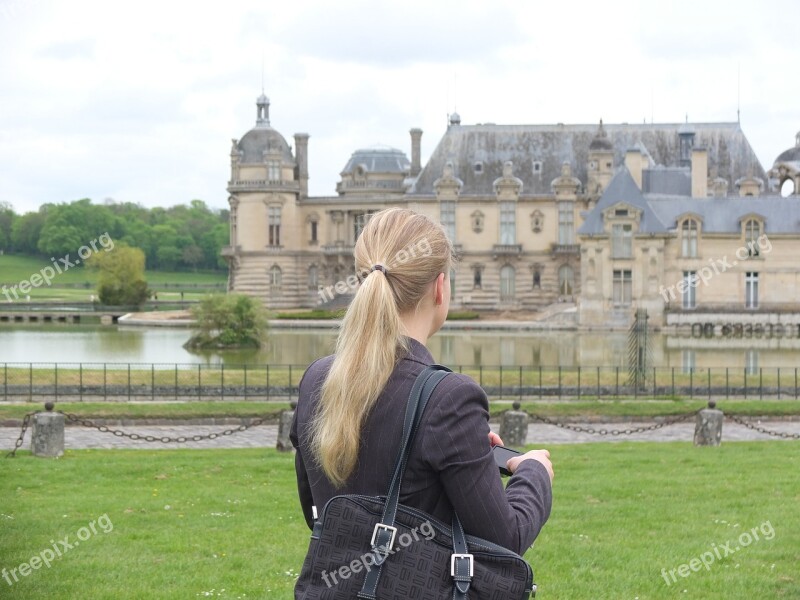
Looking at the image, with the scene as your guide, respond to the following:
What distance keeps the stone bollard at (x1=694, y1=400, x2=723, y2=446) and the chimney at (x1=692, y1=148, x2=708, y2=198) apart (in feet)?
132

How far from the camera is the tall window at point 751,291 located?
5321 centimetres

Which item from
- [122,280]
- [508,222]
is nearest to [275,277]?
[122,280]

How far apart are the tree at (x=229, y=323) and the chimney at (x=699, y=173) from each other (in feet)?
75.7

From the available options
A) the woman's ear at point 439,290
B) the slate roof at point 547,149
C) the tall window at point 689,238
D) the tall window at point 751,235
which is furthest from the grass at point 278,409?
the slate roof at point 547,149

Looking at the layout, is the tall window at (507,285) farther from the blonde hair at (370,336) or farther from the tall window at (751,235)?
the blonde hair at (370,336)

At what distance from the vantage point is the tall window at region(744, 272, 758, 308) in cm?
5321

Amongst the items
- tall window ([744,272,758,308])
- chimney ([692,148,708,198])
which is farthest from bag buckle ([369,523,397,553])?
chimney ([692,148,708,198])

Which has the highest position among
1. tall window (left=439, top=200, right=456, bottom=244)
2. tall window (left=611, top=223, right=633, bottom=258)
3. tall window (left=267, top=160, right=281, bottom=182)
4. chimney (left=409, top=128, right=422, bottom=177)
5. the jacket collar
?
chimney (left=409, top=128, right=422, bottom=177)

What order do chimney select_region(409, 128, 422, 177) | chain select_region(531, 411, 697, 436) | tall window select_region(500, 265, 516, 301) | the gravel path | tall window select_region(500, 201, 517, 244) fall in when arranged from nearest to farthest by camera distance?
the gravel path < chain select_region(531, 411, 697, 436) < tall window select_region(500, 201, 517, 244) < tall window select_region(500, 265, 516, 301) < chimney select_region(409, 128, 422, 177)

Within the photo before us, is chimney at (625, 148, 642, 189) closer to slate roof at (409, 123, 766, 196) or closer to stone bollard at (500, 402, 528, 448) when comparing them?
slate roof at (409, 123, 766, 196)

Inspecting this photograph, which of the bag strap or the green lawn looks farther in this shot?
the green lawn

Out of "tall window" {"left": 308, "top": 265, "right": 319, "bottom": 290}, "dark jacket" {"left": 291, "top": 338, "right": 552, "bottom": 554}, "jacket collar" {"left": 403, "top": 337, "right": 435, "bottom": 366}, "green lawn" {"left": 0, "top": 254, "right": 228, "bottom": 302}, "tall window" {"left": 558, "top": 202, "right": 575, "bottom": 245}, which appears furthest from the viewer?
"green lawn" {"left": 0, "top": 254, "right": 228, "bottom": 302}

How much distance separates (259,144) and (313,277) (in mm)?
7733

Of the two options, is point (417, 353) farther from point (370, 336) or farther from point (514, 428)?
point (514, 428)
